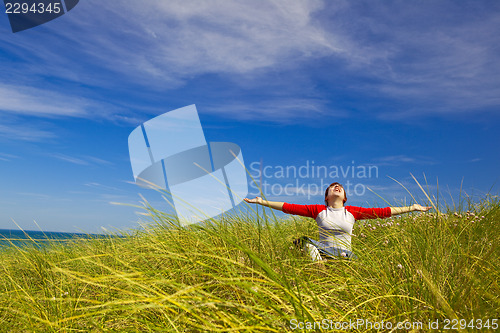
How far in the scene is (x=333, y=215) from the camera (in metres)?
4.89

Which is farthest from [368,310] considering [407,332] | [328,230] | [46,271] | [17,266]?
[17,266]

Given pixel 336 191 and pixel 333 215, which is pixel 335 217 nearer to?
pixel 333 215

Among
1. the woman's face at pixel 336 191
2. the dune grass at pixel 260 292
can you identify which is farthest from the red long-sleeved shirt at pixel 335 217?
the dune grass at pixel 260 292

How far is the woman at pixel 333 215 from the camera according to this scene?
4.37 metres

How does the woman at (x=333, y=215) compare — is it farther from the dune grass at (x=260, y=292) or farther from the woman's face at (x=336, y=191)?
the dune grass at (x=260, y=292)

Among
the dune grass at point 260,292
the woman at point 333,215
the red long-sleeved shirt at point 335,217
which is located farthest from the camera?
the red long-sleeved shirt at point 335,217

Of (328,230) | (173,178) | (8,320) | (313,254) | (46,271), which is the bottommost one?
(8,320)

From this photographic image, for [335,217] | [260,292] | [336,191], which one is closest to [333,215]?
[335,217]

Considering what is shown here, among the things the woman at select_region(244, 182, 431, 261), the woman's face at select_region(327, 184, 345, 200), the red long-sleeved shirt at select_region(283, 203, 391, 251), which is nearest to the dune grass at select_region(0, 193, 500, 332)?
the woman at select_region(244, 182, 431, 261)

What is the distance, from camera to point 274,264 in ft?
10.0

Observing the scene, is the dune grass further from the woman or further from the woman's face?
the woman's face

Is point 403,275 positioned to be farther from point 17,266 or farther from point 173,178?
point 17,266

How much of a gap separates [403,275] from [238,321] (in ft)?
6.58

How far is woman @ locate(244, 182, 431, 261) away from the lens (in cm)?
437
